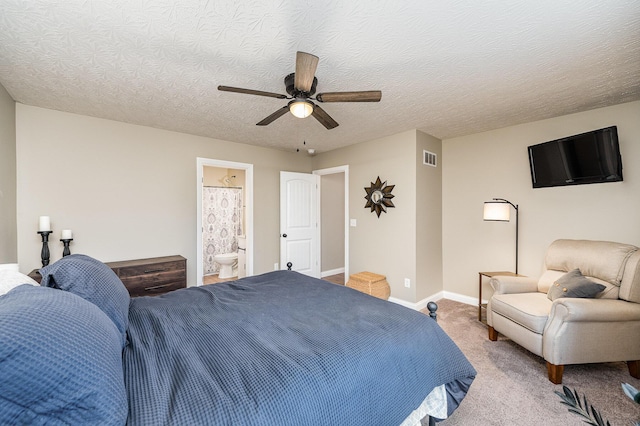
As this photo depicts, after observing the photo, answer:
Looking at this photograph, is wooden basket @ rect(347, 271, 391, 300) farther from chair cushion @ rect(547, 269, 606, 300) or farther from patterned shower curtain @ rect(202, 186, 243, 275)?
patterned shower curtain @ rect(202, 186, 243, 275)

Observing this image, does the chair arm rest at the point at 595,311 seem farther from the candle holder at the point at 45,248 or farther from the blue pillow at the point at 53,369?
the candle holder at the point at 45,248

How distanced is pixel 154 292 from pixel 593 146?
16.5 feet

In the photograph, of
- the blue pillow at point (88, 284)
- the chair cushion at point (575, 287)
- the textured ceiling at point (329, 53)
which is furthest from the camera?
the chair cushion at point (575, 287)

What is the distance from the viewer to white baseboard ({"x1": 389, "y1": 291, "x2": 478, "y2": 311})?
3675mm

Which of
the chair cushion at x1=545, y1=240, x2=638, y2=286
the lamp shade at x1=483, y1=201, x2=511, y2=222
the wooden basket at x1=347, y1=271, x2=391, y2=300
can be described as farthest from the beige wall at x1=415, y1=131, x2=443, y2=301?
the chair cushion at x1=545, y1=240, x2=638, y2=286

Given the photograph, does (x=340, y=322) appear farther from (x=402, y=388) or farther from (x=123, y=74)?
(x=123, y=74)

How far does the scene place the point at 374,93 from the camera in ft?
6.29

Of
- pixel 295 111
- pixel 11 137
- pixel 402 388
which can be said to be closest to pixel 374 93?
pixel 295 111

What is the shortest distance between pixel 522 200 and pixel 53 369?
4.33 m

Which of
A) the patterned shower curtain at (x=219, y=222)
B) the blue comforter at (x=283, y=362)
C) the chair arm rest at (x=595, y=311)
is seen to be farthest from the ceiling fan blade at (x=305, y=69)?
the patterned shower curtain at (x=219, y=222)

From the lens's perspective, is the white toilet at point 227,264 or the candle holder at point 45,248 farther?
the white toilet at point 227,264

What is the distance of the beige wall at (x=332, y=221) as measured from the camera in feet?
18.2

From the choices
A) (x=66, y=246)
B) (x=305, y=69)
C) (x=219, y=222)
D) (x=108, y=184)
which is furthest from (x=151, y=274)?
(x=305, y=69)

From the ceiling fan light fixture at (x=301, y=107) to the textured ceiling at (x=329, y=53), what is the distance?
297 mm
